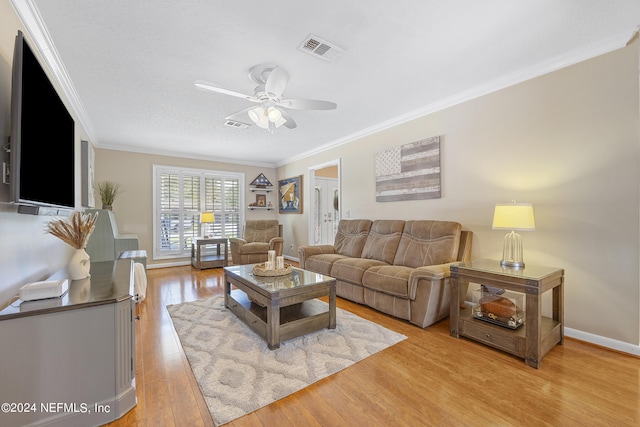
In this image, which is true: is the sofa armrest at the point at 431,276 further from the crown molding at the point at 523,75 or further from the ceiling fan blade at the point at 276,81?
the ceiling fan blade at the point at 276,81

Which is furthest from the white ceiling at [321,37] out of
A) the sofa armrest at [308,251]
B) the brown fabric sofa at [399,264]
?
the sofa armrest at [308,251]

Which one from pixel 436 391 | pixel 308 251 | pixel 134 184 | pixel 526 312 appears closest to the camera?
pixel 436 391

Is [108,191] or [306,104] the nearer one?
[306,104]

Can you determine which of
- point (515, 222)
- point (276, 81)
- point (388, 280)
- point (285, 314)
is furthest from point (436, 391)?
point (276, 81)

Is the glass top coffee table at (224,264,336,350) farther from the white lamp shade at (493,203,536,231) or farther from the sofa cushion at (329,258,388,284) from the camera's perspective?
the white lamp shade at (493,203,536,231)

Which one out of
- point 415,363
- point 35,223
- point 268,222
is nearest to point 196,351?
point 35,223

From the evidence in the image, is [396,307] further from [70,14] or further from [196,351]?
[70,14]

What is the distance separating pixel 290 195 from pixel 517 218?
193 inches

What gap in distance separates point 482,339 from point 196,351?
239 centimetres

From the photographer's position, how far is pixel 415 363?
80.5 inches

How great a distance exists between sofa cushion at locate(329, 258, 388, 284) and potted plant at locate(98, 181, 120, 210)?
4115 mm

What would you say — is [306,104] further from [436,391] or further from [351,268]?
[436,391]

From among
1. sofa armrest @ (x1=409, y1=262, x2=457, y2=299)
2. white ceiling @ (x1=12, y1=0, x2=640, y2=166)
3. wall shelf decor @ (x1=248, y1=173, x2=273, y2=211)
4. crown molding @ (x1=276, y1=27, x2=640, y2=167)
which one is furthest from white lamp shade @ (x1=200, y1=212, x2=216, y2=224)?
sofa armrest @ (x1=409, y1=262, x2=457, y2=299)

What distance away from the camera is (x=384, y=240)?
3.71m
